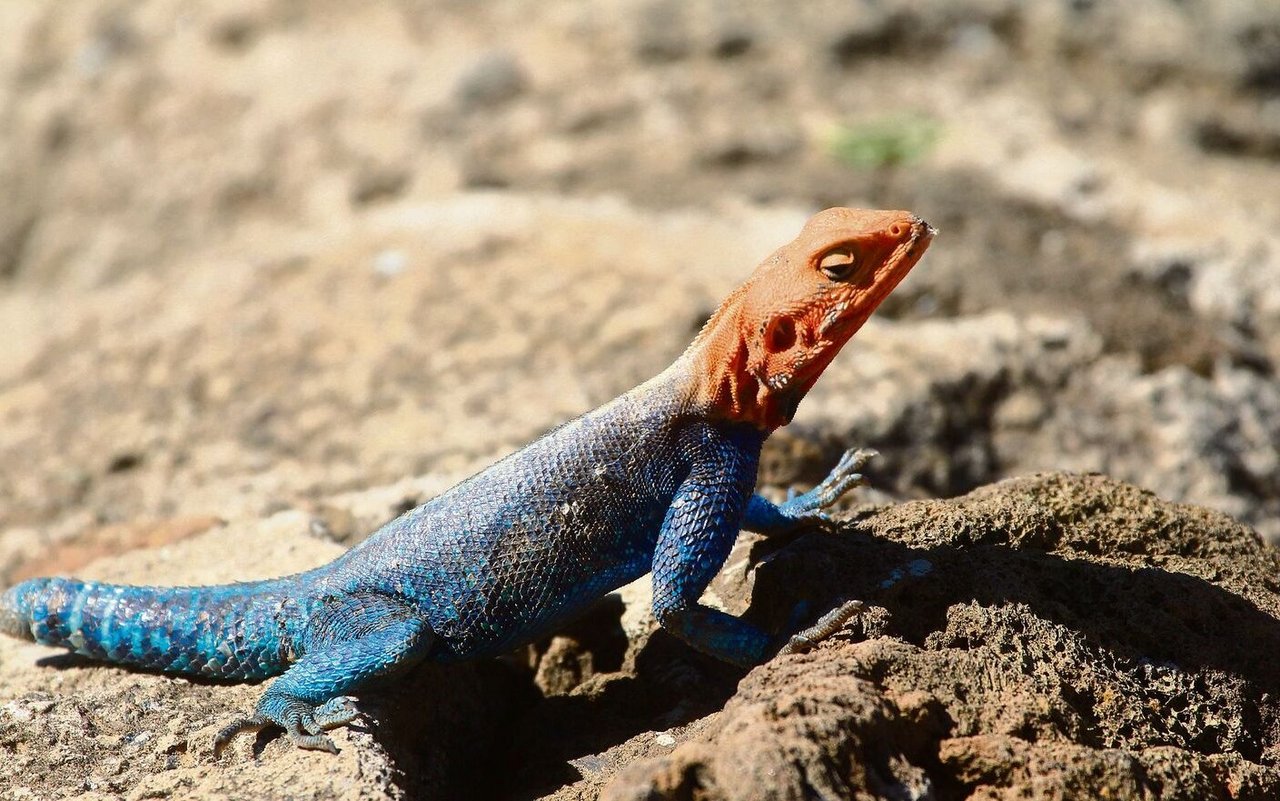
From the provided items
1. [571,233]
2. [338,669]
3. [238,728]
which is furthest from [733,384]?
[571,233]

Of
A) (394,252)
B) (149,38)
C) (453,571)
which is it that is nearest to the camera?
(453,571)

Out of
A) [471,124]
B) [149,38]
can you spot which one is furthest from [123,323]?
[149,38]

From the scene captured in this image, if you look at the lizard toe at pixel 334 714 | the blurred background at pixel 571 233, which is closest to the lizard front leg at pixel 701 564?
the lizard toe at pixel 334 714

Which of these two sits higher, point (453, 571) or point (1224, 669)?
point (453, 571)

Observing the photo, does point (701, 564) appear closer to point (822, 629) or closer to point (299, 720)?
point (822, 629)

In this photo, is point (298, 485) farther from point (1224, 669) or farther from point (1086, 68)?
point (1086, 68)

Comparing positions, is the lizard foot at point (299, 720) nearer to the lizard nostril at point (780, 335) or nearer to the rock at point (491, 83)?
the lizard nostril at point (780, 335)

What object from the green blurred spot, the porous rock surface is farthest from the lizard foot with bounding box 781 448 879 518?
the green blurred spot

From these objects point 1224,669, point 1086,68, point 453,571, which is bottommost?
point 1086,68
